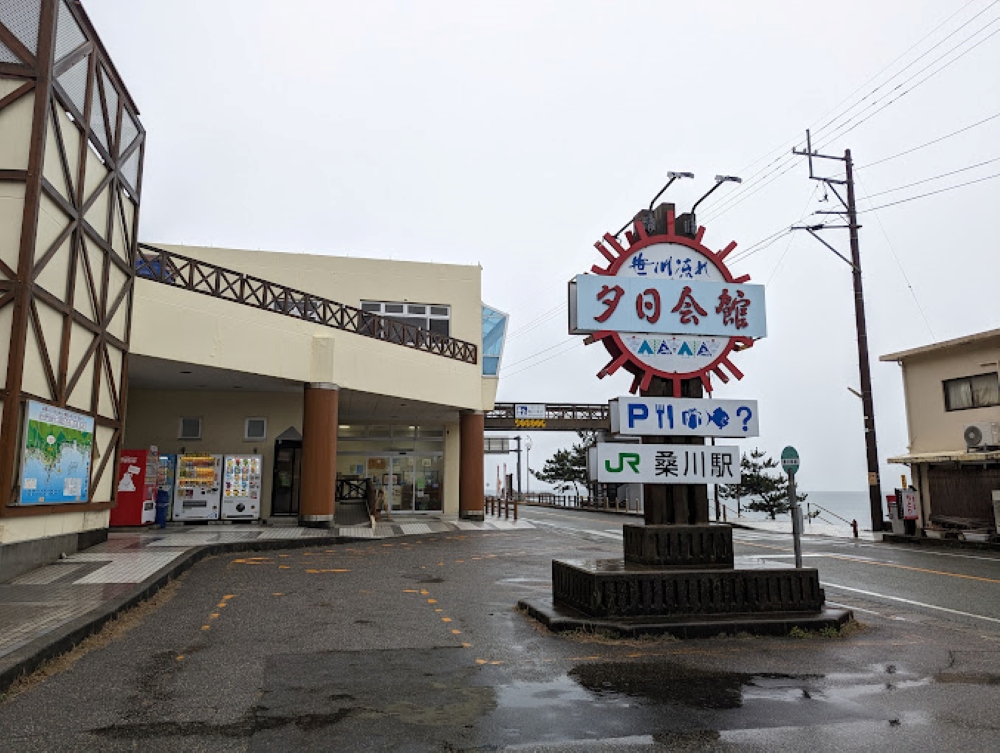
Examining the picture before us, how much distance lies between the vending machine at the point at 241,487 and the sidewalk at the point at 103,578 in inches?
40.7

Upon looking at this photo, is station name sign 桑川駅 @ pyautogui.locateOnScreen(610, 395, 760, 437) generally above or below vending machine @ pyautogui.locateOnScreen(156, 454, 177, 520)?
above

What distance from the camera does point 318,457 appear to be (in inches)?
802

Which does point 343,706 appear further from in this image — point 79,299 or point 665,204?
point 79,299

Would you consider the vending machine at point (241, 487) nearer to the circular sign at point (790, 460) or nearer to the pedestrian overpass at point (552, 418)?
the circular sign at point (790, 460)

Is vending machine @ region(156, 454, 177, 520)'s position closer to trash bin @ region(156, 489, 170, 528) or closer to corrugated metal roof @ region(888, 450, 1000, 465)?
trash bin @ region(156, 489, 170, 528)

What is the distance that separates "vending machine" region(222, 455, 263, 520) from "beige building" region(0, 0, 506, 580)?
188 mm

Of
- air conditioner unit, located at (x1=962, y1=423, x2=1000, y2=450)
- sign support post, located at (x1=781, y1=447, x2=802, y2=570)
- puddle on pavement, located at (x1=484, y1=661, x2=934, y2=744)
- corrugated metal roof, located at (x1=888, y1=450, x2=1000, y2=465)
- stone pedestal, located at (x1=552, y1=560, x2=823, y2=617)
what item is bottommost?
puddle on pavement, located at (x1=484, y1=661, x2=934, y2=744)

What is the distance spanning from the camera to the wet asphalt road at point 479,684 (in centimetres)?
462

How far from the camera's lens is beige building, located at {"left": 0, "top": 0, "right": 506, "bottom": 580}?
10.8 metres

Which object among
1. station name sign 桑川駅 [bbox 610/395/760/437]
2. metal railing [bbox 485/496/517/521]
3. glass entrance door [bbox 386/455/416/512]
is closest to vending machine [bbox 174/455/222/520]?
glass entrance door [bbox 386/455/416/512]

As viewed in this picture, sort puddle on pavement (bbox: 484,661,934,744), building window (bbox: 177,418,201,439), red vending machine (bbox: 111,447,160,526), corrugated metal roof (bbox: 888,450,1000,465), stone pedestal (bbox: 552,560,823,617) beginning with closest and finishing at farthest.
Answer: puddle on pavement (bbox: 484,661,934,744)
stone pedestal (bbox: 552,560,823,617)
red vending machine (bbox: 111,447,160,526)
corrugated metal roof (bbox: 888,450,1000,465)
building window (bbox: 177,418,201,439)

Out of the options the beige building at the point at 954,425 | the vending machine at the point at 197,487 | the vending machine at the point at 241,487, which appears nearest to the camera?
the beige building at the point at 954,425

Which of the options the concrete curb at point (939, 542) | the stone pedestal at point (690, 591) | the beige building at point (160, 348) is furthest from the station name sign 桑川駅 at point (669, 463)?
the concrete curb at point (939, 542)

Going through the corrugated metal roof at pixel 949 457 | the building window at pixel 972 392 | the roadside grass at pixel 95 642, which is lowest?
the roadside grass at pixel 95 642
